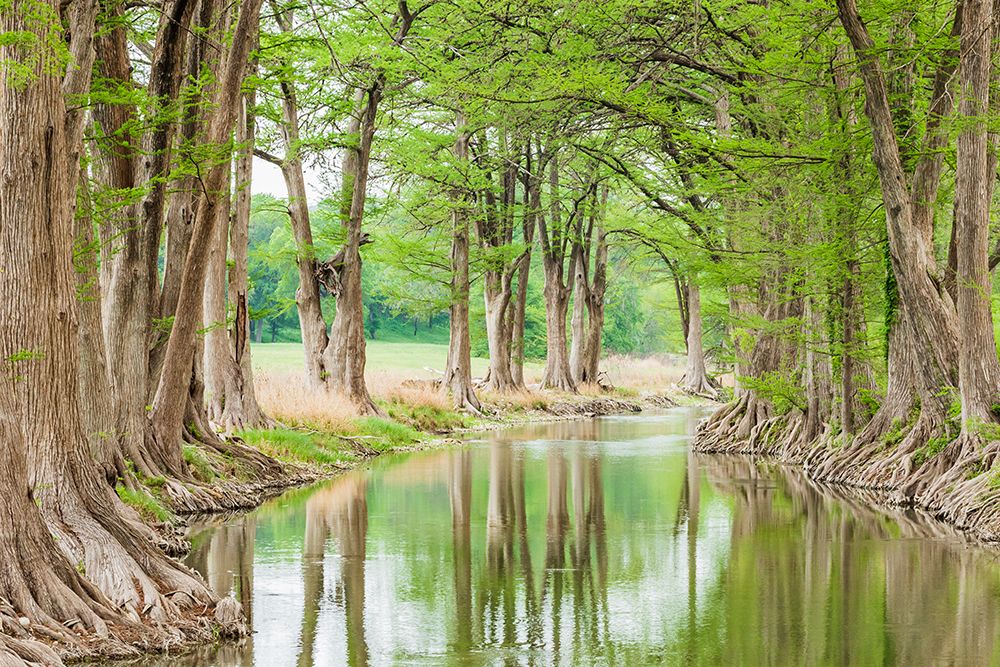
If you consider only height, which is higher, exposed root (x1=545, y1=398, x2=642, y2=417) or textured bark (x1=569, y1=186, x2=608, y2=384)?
textured bark (x1=569, y1=186, x2=608, y2=384)

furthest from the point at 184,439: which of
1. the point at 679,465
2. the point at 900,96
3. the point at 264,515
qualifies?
the point at 900,96

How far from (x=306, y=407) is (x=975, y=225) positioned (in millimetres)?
13745

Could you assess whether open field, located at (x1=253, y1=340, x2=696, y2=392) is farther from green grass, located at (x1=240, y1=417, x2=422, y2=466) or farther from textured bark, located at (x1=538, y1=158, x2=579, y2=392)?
green grass, located at (x1=240, y1=417, x2=422, y2=466)

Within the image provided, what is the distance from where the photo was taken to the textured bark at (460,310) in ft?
115

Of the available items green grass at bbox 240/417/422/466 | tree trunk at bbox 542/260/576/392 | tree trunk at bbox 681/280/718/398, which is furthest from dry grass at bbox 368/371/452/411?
tree trunk at bbox 681/280/718/398

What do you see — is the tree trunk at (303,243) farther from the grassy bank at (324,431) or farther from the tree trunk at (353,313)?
the grassy bank at (324,431)

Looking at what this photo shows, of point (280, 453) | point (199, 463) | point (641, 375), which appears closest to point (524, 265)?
point (280, 453)

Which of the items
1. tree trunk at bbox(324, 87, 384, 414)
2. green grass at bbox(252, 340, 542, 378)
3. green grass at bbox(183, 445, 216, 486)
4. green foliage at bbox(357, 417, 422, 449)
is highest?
tree trunk at bbox(324, 87, 384, 414)

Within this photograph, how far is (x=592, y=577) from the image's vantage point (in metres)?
11.4

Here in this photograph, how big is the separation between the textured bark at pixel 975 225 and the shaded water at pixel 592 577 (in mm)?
1929

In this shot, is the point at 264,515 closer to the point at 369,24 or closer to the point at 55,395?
the point at 55,395

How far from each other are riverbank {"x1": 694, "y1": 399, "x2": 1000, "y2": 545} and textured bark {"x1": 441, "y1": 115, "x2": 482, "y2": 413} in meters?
11.9

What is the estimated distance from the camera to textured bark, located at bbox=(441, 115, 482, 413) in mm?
35156

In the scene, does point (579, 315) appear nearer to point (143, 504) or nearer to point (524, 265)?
point (524, 265)
